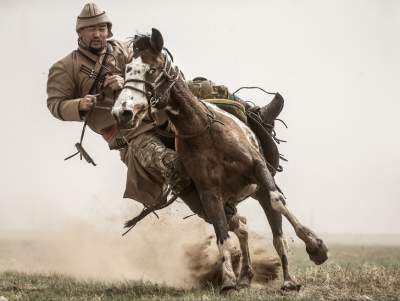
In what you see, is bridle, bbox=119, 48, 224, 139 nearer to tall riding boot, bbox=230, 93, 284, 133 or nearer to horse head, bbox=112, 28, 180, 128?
horse head, bbox=112, 28, 180, 128

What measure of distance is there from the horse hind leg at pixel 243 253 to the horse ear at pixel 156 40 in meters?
3.09

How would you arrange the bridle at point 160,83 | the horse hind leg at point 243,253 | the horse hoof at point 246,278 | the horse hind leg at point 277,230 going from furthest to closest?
1. the horse hind leg at point 243,253
2. the horse hoof at point 246,278
3. the horse hind leg at point 277,230
4. the bridle at point 160,83

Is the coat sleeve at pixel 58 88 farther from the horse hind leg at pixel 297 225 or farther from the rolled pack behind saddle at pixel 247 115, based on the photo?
the horse hind leg at pixel 297 225

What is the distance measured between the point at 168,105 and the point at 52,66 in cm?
235

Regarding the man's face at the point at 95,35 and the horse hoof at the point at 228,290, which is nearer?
the horse hoof at the point at 228,290

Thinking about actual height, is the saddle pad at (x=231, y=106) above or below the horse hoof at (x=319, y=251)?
above

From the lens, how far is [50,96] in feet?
32.8

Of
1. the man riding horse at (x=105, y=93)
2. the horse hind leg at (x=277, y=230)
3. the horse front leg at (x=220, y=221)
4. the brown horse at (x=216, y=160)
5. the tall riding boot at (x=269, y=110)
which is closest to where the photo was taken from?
the brown horse at (x=216, y=160)

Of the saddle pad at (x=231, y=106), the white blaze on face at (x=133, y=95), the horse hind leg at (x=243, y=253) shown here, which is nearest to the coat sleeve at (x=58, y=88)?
the saddle pad at (x=231, y=106)

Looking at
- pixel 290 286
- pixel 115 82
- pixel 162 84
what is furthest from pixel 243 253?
pixel 162 84

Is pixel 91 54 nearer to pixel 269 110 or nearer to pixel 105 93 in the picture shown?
pixel 105 93

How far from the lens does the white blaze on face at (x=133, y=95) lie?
7.60 m

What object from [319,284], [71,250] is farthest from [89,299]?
[71,250]

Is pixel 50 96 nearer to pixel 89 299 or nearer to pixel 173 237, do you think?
pixel 89 299
